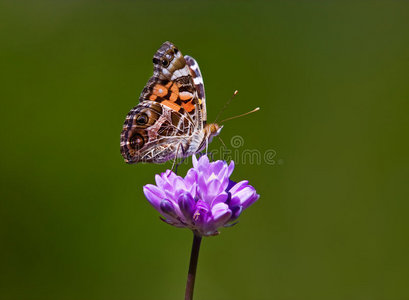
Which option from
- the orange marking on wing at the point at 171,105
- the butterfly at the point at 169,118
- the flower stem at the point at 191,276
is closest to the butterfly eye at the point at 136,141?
the butterfly at the point at 169,118

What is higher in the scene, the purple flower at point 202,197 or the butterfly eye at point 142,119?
the butterfly eye at point 142,119

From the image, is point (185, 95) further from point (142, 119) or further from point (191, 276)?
point (191, 276)

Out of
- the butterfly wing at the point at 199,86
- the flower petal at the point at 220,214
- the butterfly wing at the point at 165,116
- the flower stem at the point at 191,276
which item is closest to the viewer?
the flower stem at the point at 191,276

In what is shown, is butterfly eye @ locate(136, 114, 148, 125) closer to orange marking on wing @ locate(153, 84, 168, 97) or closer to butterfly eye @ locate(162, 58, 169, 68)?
orange marking on wing @ locate(153, 84, 168, 97)

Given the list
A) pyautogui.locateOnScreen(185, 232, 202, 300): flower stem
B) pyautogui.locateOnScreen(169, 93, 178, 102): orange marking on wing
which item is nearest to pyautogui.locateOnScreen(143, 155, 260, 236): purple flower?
pyautogui.locateOnScreen(185, 232, 202, 300): flower stem

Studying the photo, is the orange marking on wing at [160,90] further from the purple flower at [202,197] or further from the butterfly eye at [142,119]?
the purple flower at [202,197]

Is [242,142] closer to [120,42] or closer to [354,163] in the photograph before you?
[354,163]
